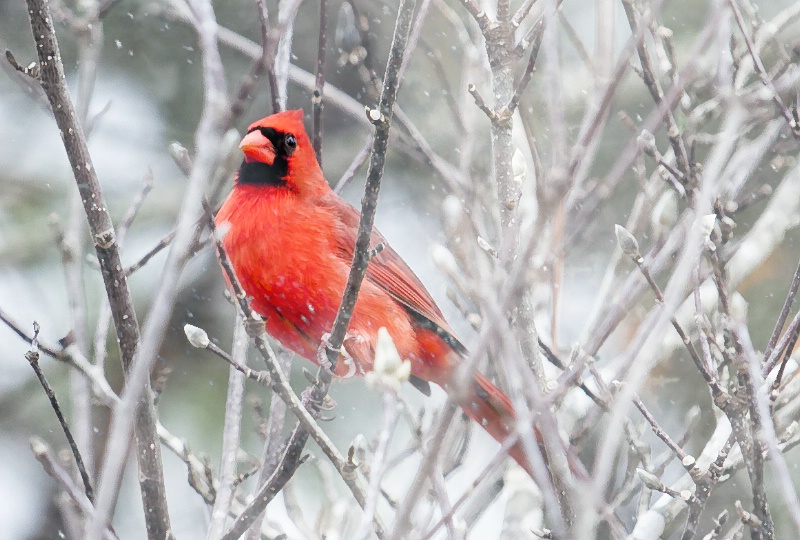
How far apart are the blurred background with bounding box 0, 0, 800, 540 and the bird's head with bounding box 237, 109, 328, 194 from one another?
2.42 feet

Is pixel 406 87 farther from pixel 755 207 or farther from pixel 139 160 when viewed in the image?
pixel 755 207

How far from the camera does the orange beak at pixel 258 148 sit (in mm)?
3189

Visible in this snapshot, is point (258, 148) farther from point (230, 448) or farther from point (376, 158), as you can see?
point (376, 158)

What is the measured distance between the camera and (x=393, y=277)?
3.40 metres

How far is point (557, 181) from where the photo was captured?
3.70ft

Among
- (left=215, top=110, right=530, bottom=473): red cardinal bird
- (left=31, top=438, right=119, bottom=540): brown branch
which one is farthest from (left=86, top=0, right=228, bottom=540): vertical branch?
(left=215, top=110, right=530, bottom=473): red cardinal bird

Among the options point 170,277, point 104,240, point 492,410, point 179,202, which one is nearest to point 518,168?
point 492,410

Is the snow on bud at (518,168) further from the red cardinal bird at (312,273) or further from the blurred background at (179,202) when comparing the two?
the blurred background at (179,202)

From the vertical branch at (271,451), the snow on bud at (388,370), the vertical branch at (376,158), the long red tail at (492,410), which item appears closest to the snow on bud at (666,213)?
the long red tail at (492,410)

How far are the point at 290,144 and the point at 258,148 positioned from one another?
123 mm

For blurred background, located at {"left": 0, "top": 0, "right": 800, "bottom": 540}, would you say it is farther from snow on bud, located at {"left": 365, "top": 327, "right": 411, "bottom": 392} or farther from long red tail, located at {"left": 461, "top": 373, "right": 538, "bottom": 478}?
snow on bud, located at {"left": 365, "top": 327, "right": 411, "bottom": 392}

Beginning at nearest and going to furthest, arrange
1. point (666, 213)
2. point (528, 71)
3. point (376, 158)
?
point (376, 158) → point (528, 71) → point (666, 213)

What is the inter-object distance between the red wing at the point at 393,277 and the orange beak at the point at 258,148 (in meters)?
0.23

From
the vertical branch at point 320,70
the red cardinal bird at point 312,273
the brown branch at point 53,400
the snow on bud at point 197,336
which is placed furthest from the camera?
the red cardinal bird at point 312,273
